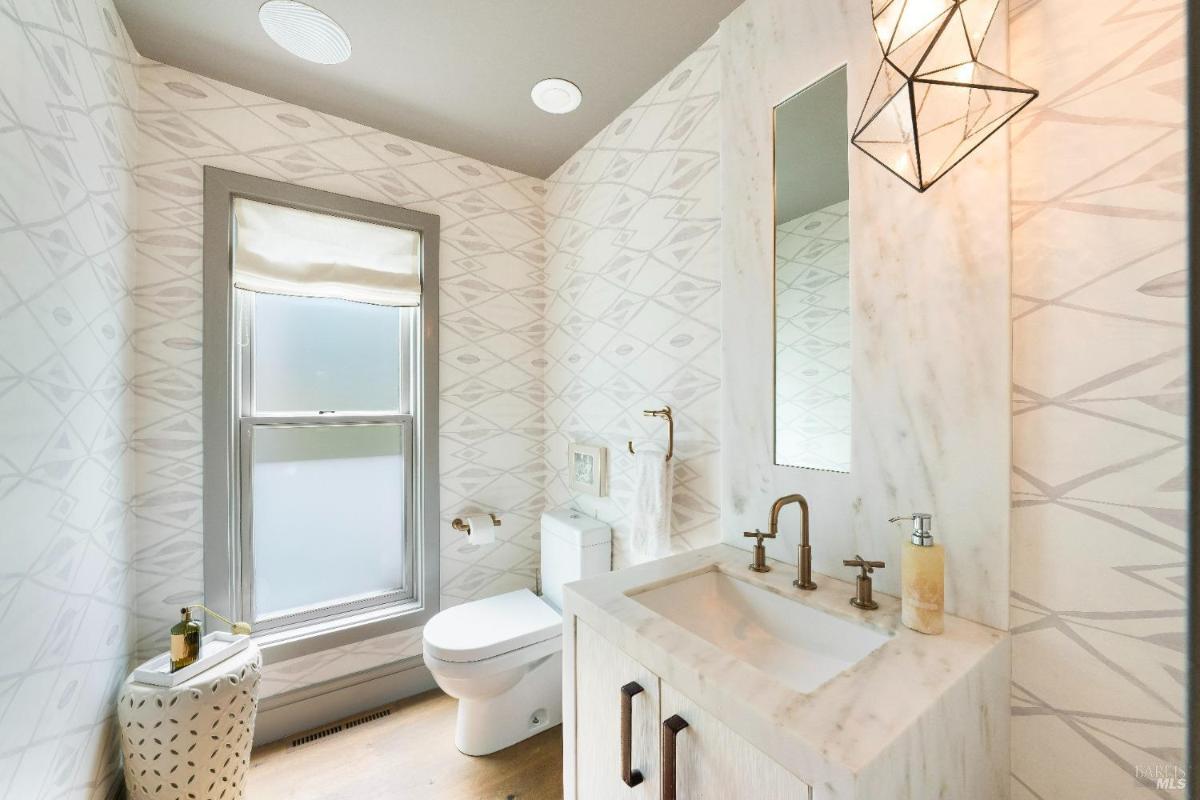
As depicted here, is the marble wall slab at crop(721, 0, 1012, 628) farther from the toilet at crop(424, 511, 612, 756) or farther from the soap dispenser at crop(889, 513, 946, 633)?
the toilet at crop(424, 511, 612, 756)

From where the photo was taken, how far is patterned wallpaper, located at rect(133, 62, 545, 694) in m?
1.54

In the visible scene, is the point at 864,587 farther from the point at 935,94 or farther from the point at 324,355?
the point at 324,355

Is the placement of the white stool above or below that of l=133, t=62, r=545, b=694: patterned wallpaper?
below

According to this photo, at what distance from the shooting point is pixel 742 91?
1.26 metres

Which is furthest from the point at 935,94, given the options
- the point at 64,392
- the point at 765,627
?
the point at 64,392

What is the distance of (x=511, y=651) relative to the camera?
1.56 metres

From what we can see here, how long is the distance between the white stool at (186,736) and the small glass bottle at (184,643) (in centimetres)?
6

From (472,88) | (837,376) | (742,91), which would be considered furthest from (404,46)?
(837,376)

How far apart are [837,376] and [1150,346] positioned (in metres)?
0.47

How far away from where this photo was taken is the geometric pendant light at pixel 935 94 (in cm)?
75

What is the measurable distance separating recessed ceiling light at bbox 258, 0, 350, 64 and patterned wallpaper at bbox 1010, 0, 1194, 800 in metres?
1.75

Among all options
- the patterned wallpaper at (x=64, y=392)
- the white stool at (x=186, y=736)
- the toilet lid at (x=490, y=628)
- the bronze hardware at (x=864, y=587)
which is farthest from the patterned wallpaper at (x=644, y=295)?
the patterned wallpaper at (x=64, y=392)

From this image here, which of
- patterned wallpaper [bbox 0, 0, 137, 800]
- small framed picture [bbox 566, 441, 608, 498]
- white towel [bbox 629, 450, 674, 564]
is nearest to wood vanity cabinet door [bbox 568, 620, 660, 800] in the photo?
white towel [bbox 629, 450, 674, 564]

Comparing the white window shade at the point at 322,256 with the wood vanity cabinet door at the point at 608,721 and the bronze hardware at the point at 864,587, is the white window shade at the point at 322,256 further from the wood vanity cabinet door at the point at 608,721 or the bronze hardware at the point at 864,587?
the bronze hardware at the point at 864,587
